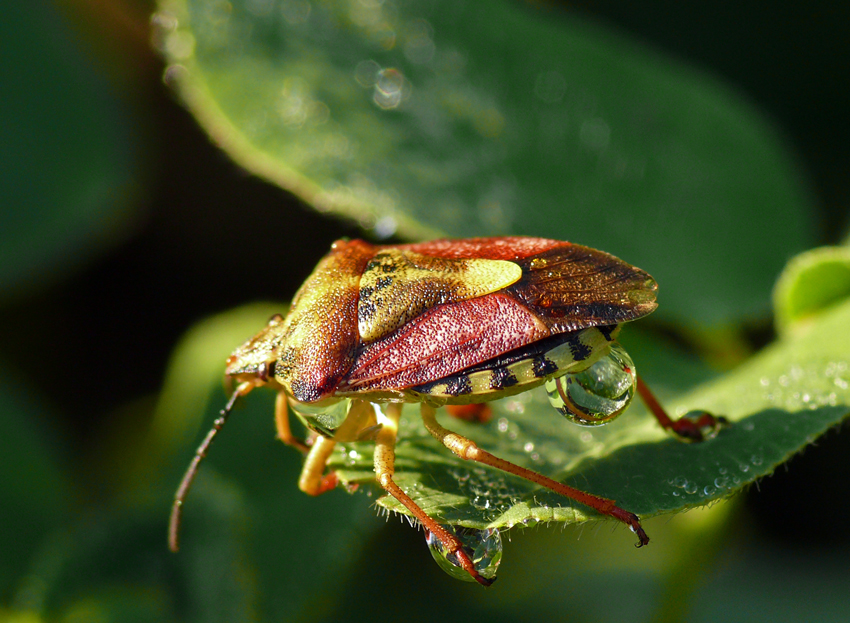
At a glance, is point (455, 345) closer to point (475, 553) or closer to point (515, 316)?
point (515, 316)

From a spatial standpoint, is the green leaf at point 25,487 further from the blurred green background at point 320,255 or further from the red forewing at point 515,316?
the red forewing at point 515,316

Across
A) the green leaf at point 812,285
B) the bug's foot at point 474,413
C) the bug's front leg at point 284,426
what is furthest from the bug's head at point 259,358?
the green leaf at point 812,285

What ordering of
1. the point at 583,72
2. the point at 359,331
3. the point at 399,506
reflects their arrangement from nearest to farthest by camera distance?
the point at 399,506 < the point at 359,331 < the point at 583,72

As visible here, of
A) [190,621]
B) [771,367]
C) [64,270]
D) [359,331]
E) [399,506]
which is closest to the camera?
[399,506]

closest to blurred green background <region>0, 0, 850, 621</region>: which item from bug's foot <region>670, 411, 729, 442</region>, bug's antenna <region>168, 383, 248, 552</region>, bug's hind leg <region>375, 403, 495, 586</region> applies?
bug's antenna <region>168, 383, 248, 552</region>

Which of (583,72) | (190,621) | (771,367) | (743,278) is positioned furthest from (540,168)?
(190,621)

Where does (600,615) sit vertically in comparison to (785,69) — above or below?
below

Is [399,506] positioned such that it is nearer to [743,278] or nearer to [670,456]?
[670,456]

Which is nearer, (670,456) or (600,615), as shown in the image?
(670,456)
